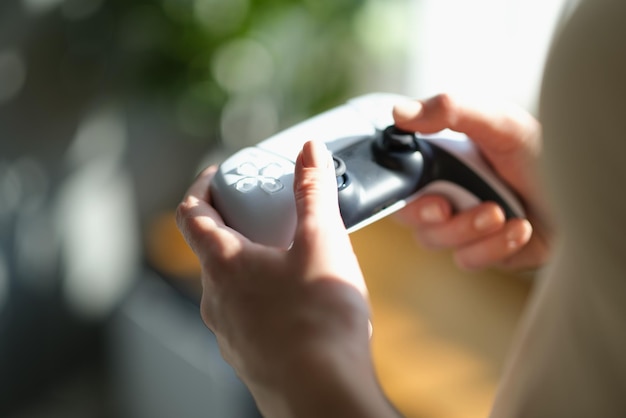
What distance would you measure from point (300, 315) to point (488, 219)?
0.44 m

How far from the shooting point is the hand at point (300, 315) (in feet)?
1.55

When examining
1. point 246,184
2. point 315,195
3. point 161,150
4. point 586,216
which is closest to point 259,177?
point 246,184

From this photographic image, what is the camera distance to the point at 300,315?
0.49 metres

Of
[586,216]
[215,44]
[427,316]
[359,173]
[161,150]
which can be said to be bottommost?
[427,316]

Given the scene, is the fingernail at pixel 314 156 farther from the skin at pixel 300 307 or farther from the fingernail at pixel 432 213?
the fingernail at pixel 432 213

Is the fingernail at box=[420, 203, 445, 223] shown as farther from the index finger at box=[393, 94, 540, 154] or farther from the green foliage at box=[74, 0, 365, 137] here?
the green foliage at box=[74, 0, 365, 137]

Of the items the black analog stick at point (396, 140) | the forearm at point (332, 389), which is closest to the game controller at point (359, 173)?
the black analog stick at point (396, 140)

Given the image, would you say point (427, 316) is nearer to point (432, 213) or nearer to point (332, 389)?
point (432, 213)

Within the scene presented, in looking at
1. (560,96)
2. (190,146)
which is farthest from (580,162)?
(190,146)

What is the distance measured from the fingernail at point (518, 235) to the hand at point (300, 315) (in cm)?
36

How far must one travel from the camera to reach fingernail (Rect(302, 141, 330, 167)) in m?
0.61

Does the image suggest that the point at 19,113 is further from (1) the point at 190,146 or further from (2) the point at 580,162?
(2) the point at 580,162

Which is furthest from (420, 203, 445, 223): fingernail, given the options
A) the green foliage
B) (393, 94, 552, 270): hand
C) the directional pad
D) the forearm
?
the green foliage

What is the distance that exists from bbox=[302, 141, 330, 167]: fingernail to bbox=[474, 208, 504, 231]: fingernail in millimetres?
310
